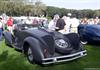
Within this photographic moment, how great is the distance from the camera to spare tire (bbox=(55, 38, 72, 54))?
9.19m

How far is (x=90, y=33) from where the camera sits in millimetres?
13469

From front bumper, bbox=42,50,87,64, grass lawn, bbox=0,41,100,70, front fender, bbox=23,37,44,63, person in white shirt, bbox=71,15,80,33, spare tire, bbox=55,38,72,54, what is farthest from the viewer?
person in white shirt, bbox=71,15,80,33

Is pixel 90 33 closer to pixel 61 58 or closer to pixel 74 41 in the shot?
pixel 74 41

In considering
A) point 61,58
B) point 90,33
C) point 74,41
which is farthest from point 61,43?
point 90,33

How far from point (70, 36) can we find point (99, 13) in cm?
8290

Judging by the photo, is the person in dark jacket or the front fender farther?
the person in dark jacket

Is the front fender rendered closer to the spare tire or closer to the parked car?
the spare tire

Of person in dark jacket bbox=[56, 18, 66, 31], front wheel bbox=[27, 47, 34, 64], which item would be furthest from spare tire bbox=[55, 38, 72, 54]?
person in dark jacket bbox=[56, 18, 66, 31]

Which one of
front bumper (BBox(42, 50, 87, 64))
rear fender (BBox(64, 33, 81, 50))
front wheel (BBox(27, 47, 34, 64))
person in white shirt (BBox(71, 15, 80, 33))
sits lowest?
person in white shirt (BBox(71, 15, 80, 33))

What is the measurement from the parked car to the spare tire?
12.2 feet

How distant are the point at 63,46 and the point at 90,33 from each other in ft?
14.3

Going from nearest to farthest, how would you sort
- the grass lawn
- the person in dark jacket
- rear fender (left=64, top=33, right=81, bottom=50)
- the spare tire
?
the grass lawn, the spare tire, rear fender (left=64, top=33, right=81, bottom=50), the person in dark jacket

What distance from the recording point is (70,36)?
10.1 metres

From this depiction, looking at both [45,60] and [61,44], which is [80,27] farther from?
[45,60]
